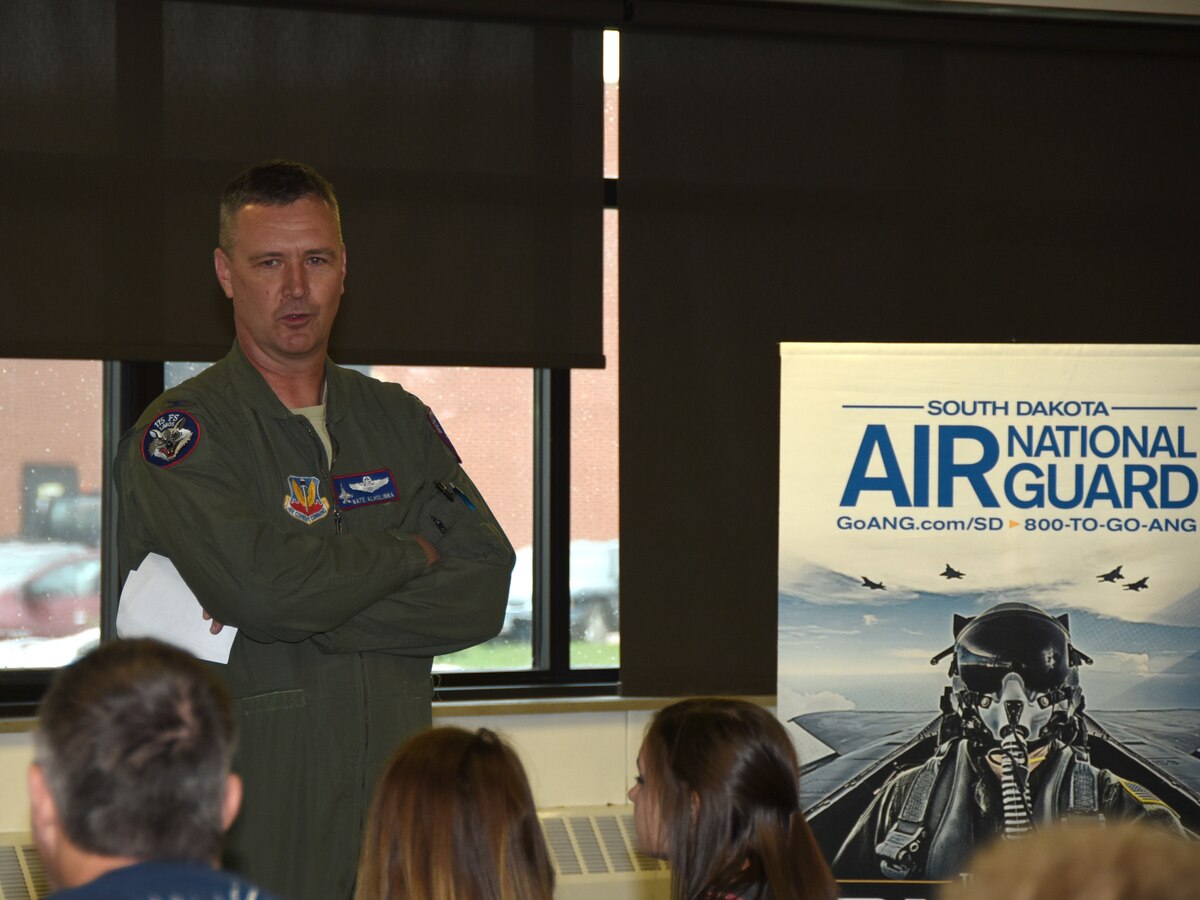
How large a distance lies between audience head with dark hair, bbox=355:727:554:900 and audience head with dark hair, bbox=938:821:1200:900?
1.01m

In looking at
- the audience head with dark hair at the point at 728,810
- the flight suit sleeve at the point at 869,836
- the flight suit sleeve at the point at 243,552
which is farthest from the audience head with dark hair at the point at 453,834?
the flight suit sleeve at the point at 869,836

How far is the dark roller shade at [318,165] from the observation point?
11.7ft

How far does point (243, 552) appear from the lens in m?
2.25

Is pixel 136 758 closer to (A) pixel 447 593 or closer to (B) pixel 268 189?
(A) pixel 447 593

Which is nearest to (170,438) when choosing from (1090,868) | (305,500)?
(305,500)

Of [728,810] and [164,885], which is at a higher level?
[164,885]

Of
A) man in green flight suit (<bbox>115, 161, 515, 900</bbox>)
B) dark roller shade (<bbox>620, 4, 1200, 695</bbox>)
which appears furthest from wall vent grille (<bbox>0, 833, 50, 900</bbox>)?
dark roller shade (<bbox>620, 4, 1200, 695</bbox>)

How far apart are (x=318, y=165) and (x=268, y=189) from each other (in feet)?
4.43

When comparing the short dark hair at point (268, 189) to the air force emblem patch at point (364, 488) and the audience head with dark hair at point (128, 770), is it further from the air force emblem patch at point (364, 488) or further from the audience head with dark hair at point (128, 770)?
the audience head with dark hair at point (128, 770)

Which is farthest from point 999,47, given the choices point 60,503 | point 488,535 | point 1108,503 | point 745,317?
point 60,503

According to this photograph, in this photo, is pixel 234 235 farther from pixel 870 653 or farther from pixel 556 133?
pixel 870 653

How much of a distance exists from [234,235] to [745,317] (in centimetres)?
192

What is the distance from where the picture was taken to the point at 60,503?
12.3ft

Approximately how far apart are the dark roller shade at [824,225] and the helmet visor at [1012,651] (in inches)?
25.1
